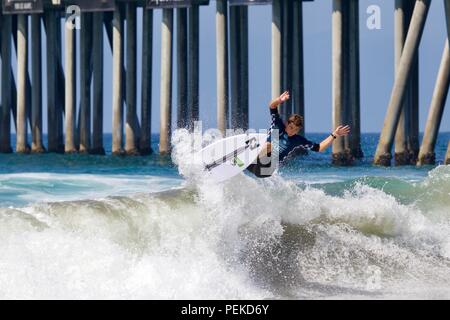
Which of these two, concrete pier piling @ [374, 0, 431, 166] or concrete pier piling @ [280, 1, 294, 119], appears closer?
concrete pier piling @ [374, 0, 431, 166]

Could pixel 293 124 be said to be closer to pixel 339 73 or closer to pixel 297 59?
pixel 339 73

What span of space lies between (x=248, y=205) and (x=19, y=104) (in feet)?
61.9

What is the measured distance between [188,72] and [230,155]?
15995 millimetres

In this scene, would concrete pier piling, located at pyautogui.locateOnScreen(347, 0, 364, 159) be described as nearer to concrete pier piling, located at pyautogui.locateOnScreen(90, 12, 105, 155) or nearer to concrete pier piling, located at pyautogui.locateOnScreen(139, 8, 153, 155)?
concrete pier piling, located at pyautogui.locateOnScreen(139, 8, 153, 155)

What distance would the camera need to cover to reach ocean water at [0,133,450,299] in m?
8.62

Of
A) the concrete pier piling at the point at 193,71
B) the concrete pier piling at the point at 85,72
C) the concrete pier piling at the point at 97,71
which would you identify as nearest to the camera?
the concrete pier piling at the point at 193,71

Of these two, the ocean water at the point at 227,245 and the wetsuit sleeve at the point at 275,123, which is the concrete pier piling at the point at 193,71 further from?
the wetsuit sleeve at the point at 275,123

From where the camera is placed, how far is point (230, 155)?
11.6 m

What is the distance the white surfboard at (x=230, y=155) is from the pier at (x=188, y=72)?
34.9 ft

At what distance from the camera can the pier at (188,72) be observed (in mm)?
22855

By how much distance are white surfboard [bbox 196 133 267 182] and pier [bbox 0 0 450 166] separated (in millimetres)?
10631

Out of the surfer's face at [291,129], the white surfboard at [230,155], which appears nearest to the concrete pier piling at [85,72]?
the white surfboard at [230,155]

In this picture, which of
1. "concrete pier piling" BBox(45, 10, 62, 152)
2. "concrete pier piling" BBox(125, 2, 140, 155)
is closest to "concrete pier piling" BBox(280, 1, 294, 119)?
"concrete pier piling" BBox(125, 2, 140, 155)

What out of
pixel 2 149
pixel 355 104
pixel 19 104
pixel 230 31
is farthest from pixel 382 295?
pixel 2 149
